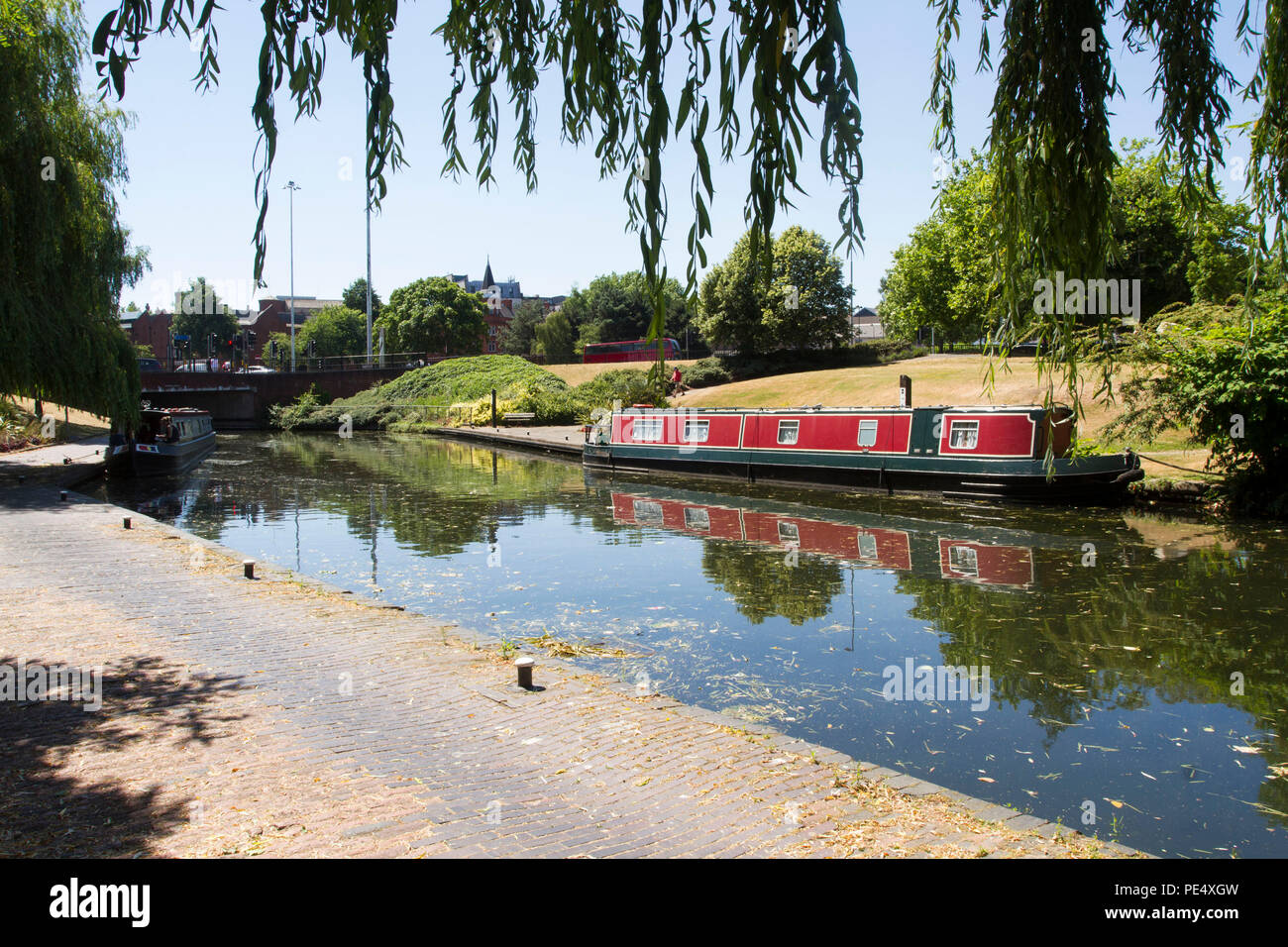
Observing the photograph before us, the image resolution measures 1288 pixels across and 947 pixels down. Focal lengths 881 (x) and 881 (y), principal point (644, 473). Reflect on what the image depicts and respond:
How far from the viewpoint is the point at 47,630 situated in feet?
22.3

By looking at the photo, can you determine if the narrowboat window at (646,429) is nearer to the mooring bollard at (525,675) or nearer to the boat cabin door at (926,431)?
the boat cabin door at (926,431)

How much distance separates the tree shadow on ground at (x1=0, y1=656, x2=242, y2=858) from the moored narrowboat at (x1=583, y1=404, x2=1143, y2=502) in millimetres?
10850

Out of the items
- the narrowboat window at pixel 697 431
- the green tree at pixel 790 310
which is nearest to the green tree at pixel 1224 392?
the narrowboat window at pixel 697 431

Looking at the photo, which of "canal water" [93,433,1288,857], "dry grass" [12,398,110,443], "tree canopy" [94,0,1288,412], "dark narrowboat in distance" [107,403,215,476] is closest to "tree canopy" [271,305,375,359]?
"dry grass" [12,398,110,443]

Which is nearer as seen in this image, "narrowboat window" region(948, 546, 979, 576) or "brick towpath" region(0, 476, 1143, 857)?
"brick towpath" region(0, 476, 1143, 857)

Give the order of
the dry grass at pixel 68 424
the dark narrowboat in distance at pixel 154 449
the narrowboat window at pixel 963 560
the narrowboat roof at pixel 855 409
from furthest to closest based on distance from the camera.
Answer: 1. the dry grass at pixel 68 424
2. the dark narrowboat in distance at pixel 154 449
3. the narrowboat roof at pixel 855 409
4. the narrowboat window at pixel 963 560

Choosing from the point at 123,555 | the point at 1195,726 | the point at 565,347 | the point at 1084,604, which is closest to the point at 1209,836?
the point at 1195,726

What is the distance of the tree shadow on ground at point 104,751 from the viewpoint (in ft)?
11.3

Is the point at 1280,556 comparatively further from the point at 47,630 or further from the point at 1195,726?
the point at 47,630

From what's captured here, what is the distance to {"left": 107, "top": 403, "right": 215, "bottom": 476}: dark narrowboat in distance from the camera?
21.4 meters

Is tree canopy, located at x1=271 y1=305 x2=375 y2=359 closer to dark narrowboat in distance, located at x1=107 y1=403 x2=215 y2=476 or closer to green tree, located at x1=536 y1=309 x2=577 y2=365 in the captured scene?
green tree, located at x1=536 y1=309 x2=577 y2=365

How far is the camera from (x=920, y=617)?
8.87m

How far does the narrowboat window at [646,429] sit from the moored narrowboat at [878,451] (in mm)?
28

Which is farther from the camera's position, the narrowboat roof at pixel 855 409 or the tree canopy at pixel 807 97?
the narrowboat roof at pixel 855 409
